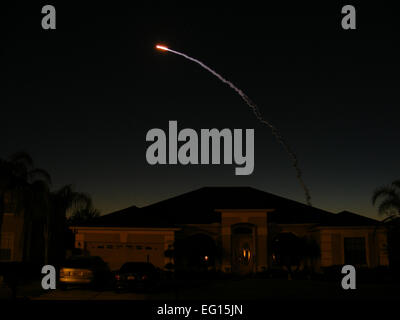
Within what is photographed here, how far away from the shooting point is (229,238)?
93.9ft

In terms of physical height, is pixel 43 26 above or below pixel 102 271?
above

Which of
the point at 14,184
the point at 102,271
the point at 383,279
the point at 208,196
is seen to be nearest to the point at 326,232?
the point at 383,279

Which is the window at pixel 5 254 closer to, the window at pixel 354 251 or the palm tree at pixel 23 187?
the palm tree at pixel 23 187

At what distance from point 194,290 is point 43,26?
10969 millimetres

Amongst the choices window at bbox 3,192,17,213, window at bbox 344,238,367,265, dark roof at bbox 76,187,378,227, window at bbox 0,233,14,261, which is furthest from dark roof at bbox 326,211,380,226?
window at bbox 0,233,14,261

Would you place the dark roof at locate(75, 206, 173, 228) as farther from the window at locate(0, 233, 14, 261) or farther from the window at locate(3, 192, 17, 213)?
the window at locate(0, 233, 14, 261)

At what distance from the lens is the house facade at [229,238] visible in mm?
27594

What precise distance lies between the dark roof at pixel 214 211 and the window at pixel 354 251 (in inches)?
37.5

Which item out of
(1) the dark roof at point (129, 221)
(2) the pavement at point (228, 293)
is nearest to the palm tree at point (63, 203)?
(1) the dark roof at point (129, 221)

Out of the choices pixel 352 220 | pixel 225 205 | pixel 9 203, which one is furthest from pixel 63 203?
pixel 352 220

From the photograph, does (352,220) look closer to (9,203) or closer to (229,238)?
(229,238)

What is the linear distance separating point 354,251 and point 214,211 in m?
8.24

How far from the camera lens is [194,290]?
19641mm
